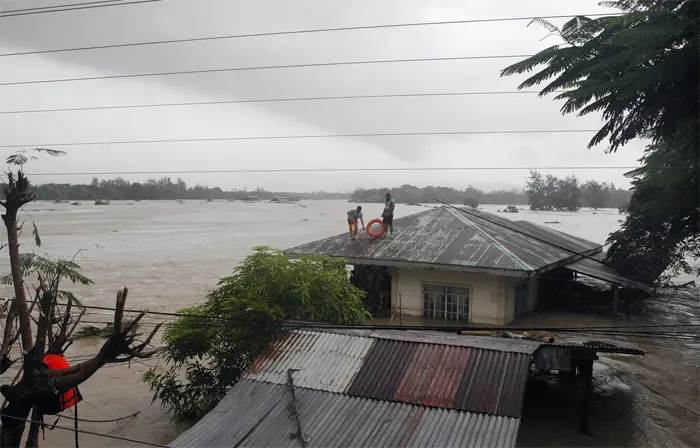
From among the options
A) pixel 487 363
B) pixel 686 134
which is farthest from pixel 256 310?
pixel 686 134

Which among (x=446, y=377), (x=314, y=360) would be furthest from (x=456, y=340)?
(x=314, y=360)

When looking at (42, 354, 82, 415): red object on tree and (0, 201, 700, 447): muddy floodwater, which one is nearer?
(42, 354, 82, 415): red object on tree

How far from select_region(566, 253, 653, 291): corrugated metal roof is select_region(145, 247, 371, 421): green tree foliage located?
39.4 ft

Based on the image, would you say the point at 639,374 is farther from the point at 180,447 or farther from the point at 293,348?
the point at 180,447

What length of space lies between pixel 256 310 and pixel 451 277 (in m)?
9.81

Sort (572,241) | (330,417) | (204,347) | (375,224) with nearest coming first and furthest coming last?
(330,417) → (204,347) → (375,224) → (572,241)

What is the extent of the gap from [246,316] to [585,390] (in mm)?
7261

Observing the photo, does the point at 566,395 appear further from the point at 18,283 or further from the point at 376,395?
the point at 18,283

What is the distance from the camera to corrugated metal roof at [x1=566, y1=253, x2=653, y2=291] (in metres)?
19.5

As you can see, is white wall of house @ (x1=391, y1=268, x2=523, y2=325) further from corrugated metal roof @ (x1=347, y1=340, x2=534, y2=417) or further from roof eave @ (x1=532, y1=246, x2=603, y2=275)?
corrugated metal roof @ (x1=347, y1=340, x2=534, y2=417)

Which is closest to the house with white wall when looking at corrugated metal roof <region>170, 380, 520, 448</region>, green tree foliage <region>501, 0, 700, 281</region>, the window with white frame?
the window with white frame

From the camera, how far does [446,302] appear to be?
18.3m

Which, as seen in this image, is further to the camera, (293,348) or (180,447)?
(293,348)

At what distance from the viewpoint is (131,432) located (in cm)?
1187
